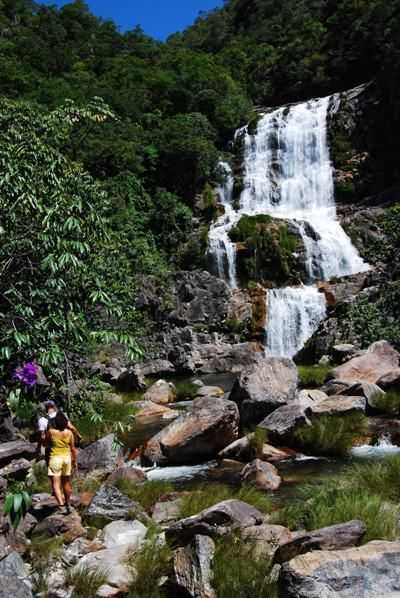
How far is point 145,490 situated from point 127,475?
758 mm

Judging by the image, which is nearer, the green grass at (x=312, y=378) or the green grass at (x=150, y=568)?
the green grass at (x=150, y=568)

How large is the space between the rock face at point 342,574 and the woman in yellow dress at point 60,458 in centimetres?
373

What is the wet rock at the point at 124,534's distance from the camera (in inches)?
249

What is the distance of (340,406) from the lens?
11.9 m

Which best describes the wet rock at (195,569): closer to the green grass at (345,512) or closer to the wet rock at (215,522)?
the wet rock at (215,522)

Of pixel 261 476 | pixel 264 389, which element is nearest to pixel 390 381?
pixel 264 389

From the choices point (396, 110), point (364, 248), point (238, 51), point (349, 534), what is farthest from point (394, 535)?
point (238, 51)

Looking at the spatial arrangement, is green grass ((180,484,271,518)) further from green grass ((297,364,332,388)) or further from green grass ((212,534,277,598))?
green grass ((297,364,332,388))

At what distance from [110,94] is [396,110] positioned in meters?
19.8

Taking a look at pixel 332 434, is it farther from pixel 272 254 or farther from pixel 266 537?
pixel 272 254

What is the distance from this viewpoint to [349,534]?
17.3 ft

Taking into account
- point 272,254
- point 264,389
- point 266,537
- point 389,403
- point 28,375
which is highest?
point 272,254

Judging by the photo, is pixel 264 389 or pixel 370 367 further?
pixel 370 367

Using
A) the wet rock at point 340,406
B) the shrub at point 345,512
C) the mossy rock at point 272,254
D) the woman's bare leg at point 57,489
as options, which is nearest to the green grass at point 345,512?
the shrub at point 345,512
